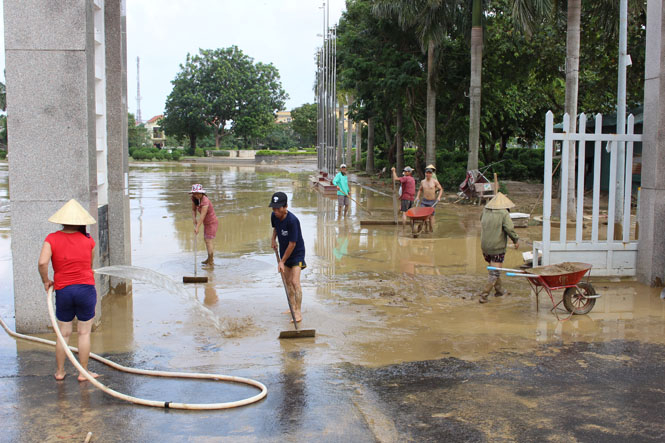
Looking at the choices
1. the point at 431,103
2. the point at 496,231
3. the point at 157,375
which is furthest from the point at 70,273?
the point at 431,103

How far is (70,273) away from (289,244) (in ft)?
9.46

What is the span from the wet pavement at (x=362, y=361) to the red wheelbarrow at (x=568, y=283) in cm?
19

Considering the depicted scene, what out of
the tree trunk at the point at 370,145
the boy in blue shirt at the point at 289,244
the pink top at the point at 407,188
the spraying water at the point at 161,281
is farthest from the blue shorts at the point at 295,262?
the tree trunk at the point at 370,145

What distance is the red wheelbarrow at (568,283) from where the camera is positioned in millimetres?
8469

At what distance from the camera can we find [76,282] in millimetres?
6105

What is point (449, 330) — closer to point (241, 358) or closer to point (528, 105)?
point (241, 358)

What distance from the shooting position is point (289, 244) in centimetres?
823

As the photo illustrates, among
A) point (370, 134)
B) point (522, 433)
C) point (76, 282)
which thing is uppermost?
point (370, 134)

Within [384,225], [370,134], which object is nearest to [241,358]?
[384,225]

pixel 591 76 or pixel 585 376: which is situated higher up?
pixel 591 76

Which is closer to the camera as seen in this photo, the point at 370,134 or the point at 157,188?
the point at 157,188

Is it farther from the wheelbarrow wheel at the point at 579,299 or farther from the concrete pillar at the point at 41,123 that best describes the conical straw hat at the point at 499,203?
the concrete pillar at the point at 41,123

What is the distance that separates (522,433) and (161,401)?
119 inches

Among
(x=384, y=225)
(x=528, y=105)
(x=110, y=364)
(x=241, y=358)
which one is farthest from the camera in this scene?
(x=528, y=105)
